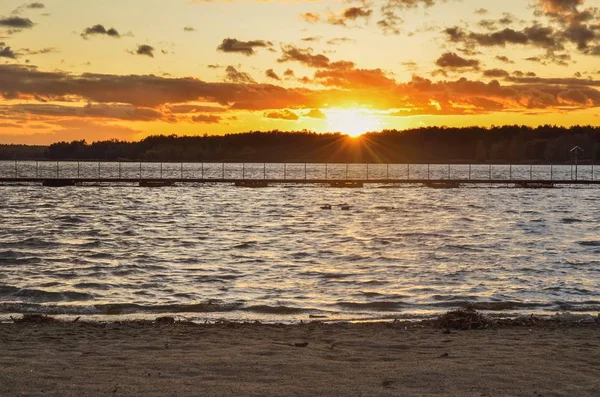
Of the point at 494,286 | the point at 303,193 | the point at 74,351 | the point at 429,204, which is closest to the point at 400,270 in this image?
the point at 494,286

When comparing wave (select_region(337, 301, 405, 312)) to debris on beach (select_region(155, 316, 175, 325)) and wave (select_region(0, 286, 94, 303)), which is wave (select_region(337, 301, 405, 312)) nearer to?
debris on beach (select_region(155, 316, 175, 325))

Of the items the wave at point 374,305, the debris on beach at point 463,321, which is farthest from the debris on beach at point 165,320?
the debris on beach at point 463,321

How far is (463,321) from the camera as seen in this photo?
17.1 m

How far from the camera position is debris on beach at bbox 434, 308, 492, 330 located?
667 inches

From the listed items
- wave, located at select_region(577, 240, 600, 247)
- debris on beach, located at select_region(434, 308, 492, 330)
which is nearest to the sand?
debris on beach, located at select_region(434, 308, 492, 330)

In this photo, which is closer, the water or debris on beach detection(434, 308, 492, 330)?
debris on beach detection(434, 308, 492, 330)

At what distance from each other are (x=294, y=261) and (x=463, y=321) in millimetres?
16961

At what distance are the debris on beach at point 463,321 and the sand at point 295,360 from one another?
17.4 inches

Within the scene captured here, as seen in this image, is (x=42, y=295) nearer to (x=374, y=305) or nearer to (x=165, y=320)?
(x=165, y=320)

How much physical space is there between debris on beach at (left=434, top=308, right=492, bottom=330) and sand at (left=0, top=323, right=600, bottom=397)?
1.45 ft

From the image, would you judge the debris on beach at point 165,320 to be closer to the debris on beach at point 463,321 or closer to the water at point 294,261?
the water at point 294,261

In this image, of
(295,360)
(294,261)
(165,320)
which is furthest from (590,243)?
(295,360)

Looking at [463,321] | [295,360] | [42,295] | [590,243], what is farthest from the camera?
[590,243]

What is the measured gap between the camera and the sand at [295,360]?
1108cm
